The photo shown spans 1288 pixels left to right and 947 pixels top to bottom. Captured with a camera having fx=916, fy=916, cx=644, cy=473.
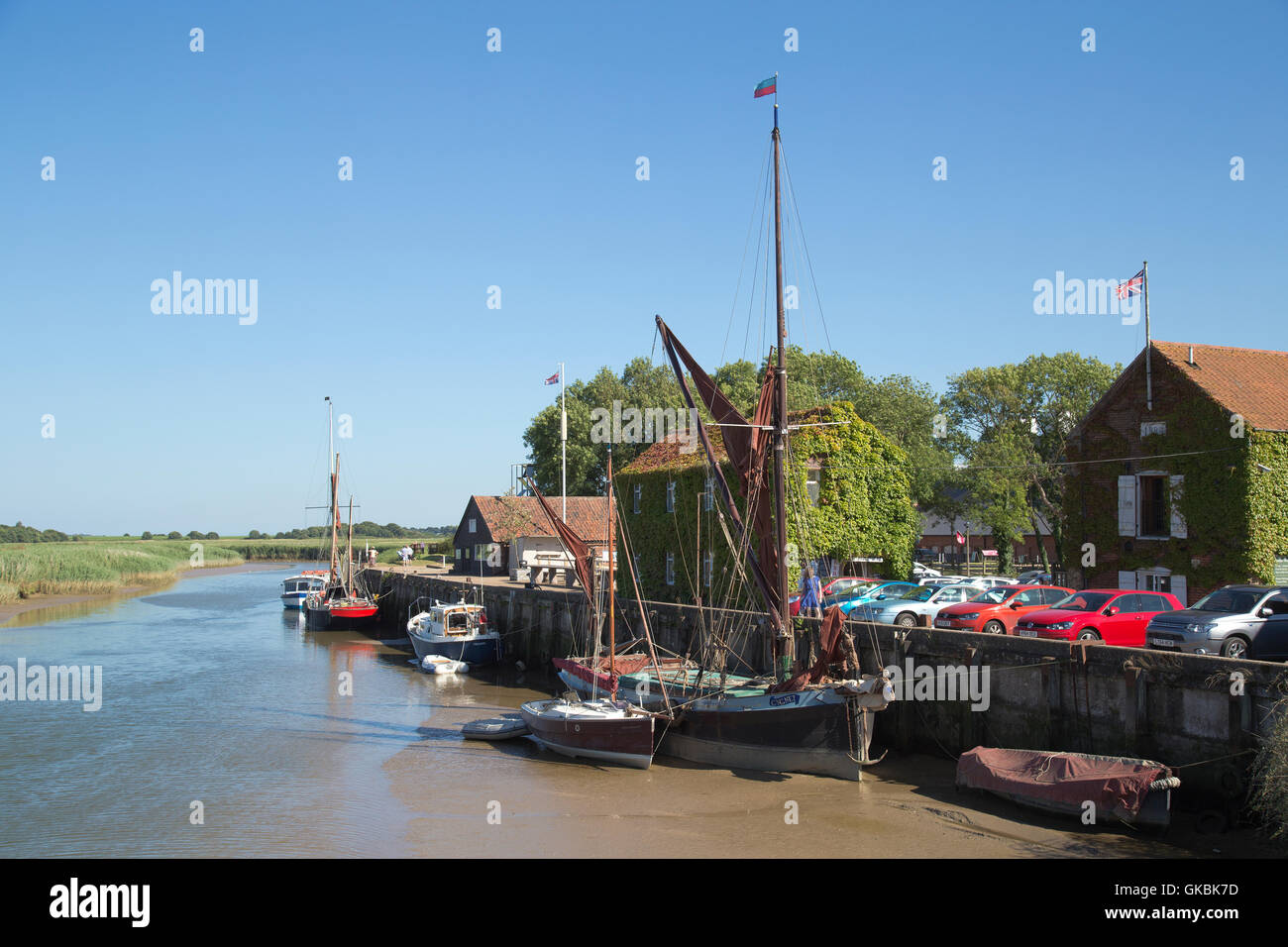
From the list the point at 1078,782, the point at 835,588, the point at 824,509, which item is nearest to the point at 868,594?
the point at 835,588

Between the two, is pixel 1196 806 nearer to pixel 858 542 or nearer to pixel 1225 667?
pixel 1225 667

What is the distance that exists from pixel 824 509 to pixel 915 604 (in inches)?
397

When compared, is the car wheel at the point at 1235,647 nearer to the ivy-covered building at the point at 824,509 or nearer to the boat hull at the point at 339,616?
the ivy-covered building at the point at 824,509

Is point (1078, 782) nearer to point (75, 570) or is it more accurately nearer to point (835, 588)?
point (835, 588)

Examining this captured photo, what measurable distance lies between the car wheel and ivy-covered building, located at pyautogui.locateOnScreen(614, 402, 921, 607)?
16.3 meters

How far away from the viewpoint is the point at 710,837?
16.2 m

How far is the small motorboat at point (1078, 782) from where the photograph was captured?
49.0ft

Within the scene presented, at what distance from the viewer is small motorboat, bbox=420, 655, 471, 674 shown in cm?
3634

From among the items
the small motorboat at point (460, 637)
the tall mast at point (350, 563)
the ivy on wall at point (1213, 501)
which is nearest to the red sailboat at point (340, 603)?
the tall mast at point (350, 563)

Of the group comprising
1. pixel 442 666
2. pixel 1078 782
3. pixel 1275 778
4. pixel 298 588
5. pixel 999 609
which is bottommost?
pixel 442 666

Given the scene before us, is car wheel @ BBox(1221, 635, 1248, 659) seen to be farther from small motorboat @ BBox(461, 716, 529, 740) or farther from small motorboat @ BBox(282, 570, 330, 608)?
small motorboat @ BBox(282, 570, 330, 608)

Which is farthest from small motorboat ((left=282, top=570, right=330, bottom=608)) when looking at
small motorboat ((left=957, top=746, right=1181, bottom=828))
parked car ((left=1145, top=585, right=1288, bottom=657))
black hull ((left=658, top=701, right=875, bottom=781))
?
parked car ((left=1145, top=585, right=1288, bottom=657))

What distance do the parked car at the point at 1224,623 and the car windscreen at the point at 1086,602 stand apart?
2150 mm

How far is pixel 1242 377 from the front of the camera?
31.5 meters
